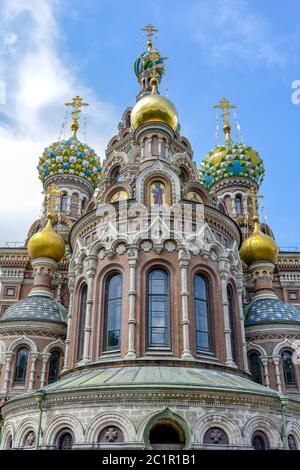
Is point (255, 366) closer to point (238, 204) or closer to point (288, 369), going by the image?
point (288, 369)

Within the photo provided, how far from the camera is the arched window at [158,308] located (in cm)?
1409

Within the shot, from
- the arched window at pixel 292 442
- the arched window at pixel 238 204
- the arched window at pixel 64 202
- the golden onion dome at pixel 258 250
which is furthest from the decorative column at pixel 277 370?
the arched window at pixel 64 202

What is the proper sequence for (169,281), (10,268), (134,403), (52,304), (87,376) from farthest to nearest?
(10,268)
(52,304)
(169,281)
(87,376)
(134,403)

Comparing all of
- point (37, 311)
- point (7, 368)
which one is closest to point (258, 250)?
point (37, 311)

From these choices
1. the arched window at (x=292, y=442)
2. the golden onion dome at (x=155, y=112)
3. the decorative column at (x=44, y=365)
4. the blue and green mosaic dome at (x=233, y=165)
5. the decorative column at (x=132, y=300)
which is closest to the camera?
the arched window at (x=292, y=442)

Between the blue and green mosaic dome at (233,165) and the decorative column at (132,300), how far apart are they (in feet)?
56.5

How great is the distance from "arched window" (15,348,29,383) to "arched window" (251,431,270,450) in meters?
8.96

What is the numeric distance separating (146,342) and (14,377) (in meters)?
6.08

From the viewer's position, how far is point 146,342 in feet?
45.7

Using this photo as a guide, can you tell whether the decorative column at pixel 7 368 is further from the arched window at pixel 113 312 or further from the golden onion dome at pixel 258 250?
the golden onion dome at pixel 258 250

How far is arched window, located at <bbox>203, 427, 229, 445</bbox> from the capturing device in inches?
441

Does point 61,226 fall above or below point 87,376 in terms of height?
above
